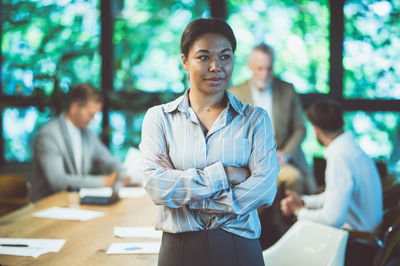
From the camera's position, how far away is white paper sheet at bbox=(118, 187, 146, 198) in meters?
3.28

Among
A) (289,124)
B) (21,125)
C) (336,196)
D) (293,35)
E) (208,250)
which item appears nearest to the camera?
(208,250)

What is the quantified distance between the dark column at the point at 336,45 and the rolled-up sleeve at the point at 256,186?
398 cm

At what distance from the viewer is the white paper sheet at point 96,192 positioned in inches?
119

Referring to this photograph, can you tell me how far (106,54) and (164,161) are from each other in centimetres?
443

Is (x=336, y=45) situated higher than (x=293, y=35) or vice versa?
(x=293, y=35)

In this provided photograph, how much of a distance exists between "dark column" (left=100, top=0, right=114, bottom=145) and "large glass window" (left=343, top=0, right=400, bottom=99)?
2.97m

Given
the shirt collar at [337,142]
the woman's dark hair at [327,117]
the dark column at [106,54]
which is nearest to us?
the shirt collar at [337,142]

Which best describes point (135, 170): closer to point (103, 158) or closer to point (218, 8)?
point (103, 158)

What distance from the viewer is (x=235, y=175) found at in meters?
1.56

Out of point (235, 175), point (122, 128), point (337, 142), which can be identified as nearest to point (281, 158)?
point (337, 142)

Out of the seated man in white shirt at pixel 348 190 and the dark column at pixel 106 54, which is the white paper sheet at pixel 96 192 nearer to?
the seated man in white shirt at pixel 348 190

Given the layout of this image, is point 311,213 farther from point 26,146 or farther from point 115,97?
point 26,146

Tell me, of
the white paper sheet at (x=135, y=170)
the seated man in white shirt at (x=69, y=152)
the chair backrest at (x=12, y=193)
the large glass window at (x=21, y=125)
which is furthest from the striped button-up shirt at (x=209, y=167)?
the large glass window at (x=21, y=125)

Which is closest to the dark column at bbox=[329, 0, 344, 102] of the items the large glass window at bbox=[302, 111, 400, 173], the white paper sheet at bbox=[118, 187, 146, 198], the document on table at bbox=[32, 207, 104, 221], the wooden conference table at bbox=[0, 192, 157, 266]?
the large glass window at bbox=[302, 111, 400, 173]
